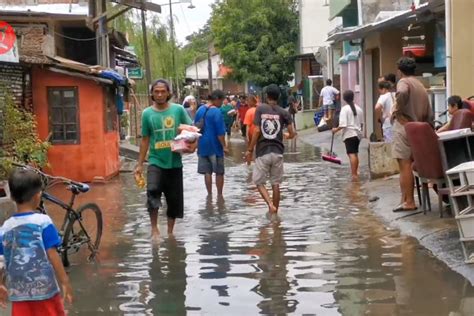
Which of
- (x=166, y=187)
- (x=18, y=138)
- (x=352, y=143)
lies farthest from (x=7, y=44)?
(x=352, y=143)

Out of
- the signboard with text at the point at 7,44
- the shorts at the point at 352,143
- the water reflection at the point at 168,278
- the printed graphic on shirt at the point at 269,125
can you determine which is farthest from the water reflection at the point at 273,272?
the signboard with text at the point at 7,44

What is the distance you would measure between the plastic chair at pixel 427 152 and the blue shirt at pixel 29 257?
5.38 meters

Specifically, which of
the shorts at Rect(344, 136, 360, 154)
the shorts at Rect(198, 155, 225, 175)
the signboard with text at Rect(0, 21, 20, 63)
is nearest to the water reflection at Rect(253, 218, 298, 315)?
the shorts at Rect(198, 155, 225, 175)

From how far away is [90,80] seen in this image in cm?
1595

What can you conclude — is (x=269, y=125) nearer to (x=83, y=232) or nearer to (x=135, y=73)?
(x=83, y=232)

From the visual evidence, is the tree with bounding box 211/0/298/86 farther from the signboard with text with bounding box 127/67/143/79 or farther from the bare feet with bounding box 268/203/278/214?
the bare feet with bounding box 268/203/278/214

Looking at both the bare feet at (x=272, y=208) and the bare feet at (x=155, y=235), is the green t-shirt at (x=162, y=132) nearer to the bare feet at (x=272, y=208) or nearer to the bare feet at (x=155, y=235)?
the bare feet at (x=155, y=235)

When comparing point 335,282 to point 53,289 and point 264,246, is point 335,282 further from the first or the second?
point 53,289

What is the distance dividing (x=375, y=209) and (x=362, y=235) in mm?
1900

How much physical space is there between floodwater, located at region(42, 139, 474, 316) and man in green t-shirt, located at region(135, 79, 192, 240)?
1.69 ft

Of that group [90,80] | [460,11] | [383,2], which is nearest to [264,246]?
[460,11]

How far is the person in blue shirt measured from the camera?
13.0 meters

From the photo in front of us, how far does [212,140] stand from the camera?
13.0 m

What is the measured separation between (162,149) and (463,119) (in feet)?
11.7
